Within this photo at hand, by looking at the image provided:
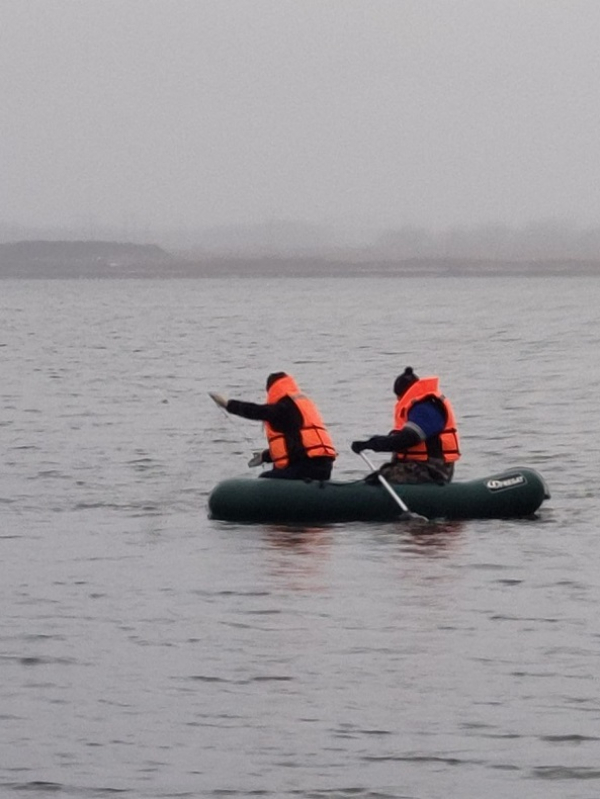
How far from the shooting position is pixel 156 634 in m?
13.1

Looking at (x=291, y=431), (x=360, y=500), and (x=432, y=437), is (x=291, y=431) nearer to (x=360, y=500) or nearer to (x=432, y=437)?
(x=360, y=500)

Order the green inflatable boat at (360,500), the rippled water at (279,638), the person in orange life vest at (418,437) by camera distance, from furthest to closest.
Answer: the green inflatable boat at (360,500)
the person in orange life vest at (418,437)
the rippled water at (279,638)

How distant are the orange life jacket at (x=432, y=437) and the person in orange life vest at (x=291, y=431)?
2.45 ft

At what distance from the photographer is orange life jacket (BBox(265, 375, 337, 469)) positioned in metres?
17.9

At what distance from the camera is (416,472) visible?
17953 millimetres

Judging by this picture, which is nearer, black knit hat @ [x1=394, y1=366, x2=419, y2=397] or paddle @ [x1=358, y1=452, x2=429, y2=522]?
black knit hat @ [x1=394, y1=366, x2=419, y2=397]

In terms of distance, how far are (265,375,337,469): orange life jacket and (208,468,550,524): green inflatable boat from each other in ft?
0.96

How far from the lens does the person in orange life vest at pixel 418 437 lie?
57.5 feet

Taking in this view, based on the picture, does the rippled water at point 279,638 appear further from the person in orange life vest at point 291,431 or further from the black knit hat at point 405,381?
the black knit hat at point 405,381

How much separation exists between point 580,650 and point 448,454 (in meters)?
5.72

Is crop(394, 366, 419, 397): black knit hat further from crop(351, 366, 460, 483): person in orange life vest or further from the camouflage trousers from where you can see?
the camouflage trousers

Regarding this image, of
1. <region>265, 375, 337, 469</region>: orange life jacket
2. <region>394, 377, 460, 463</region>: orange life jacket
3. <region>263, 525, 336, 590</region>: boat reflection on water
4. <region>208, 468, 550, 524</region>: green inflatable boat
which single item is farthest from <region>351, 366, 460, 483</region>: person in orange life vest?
<region>263, 525, 336, 590</region>: boat reflection on water

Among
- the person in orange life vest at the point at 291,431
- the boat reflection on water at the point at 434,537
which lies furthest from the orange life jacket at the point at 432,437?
the person in orange life vest at the point at 291,431

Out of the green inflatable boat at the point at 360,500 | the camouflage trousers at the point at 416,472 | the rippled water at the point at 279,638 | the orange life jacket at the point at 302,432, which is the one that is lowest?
the rippled water at the point at 279,638
